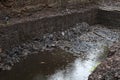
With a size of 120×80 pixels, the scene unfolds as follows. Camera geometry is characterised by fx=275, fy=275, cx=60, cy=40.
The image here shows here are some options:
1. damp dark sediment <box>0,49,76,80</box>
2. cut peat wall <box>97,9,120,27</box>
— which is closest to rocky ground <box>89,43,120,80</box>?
damp dark sediment <box>0,49,76,80</box>

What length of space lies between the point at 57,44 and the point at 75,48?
68 centimetres

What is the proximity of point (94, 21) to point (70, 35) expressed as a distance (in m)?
2.36

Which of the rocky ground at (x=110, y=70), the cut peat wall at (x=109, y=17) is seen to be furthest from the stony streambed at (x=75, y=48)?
the rocky ground at (x=110, y=70)

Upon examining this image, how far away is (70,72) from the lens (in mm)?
7832

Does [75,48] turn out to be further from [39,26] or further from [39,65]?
[39,65]

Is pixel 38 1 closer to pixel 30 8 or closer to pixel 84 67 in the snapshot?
pixel 30 8

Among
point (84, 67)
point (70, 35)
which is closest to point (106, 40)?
point (70, 35)

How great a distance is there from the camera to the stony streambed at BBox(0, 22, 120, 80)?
784 cm

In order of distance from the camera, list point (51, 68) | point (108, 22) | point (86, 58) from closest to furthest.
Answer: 1. point (51, 68)
2. point (86, 58)
3. point (108, 22)

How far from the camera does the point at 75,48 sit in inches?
384

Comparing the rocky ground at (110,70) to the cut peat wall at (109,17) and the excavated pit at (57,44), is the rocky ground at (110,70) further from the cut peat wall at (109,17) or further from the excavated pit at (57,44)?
the cut peat wall at (109,17)

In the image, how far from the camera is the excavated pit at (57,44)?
309 inches

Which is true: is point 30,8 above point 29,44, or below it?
above

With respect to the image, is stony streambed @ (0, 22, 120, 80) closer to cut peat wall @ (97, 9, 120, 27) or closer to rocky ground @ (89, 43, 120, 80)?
cut peat wall @ (97, 9, 120, 27)
